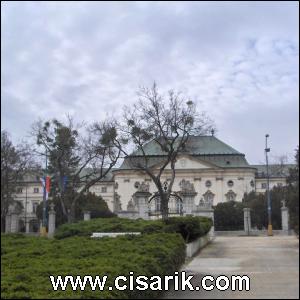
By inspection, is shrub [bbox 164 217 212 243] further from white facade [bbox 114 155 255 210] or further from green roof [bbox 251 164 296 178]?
white facade [bbox 114 155 255 210]

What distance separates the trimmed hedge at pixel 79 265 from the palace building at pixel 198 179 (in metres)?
21.1

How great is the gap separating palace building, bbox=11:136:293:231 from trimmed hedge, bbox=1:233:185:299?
21.1 metres

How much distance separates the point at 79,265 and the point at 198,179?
64.6m

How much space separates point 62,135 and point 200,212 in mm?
8808

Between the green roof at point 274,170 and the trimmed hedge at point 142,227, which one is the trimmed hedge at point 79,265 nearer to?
the trimmed hedge at point 142,227

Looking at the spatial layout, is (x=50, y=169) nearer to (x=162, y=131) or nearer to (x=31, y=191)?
(x=162, y=131)

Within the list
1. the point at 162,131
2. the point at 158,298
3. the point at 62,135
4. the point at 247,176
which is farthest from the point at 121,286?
the point at 247,176

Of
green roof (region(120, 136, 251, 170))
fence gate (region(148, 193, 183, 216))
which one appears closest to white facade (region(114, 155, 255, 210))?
green roof (region(120, 136, 251, 170))

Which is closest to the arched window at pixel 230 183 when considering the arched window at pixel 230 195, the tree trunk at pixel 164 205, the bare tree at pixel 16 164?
the arched window at pixel 230 195

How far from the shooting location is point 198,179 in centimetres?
7050

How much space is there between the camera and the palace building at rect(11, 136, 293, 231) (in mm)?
42812

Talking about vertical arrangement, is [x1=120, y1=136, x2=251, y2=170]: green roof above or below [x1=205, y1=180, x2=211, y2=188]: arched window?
above

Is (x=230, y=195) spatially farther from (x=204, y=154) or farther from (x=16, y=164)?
(x=16, y=164)

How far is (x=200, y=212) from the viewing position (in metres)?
28.2
